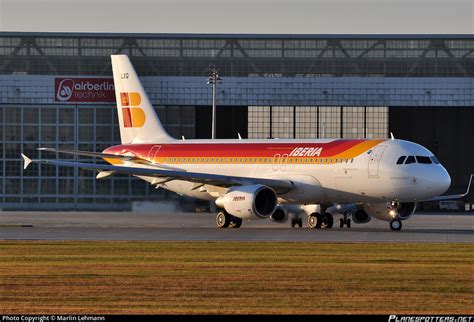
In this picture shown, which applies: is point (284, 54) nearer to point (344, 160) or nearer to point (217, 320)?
point (344, 160)

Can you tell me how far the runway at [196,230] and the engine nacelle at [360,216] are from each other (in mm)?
356

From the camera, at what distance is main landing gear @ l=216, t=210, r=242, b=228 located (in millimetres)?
50062

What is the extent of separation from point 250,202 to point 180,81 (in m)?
30.0

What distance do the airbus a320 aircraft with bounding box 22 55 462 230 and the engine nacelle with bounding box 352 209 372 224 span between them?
0.05m

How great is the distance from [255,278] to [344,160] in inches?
912

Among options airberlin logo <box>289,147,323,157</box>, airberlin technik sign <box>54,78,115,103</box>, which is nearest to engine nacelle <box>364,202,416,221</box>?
airberlin logo <box>289,147,323,157</box>

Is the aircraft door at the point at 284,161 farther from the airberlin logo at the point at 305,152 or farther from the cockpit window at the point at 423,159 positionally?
the cockpit window at the point at 423,159

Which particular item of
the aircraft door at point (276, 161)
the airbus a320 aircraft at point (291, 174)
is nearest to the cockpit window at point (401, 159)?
the airbus a320 aircraft at point (291, 174)

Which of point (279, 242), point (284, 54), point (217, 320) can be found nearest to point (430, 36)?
point (284, 54)

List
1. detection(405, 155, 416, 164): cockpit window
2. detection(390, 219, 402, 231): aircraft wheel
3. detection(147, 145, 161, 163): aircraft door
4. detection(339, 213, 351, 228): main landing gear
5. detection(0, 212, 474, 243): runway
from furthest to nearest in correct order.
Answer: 1. detection(147, 145, 161, 163): aircraft door
2. detection(339, 213, 351, 228): main landing gear
3. detection(390, 219, 402, 231): aircraft wheel
4. detection(405, 155, 416, 164): cockpit window
5. detection(0, 212, 474, 243): runway

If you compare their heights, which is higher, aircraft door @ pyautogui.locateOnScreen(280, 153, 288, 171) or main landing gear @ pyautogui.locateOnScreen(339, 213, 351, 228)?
aircraft door @ pyautogui.locateOnScreen(280, 153, 288, 171)

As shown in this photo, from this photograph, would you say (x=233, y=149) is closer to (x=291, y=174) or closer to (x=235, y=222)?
(x=291, y=174)

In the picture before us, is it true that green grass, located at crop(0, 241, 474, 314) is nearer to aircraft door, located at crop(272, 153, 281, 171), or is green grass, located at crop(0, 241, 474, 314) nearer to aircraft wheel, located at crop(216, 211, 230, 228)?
aircraft wheel, located at crop(216, 211, 230, 228)

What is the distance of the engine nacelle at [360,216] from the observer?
167ft
